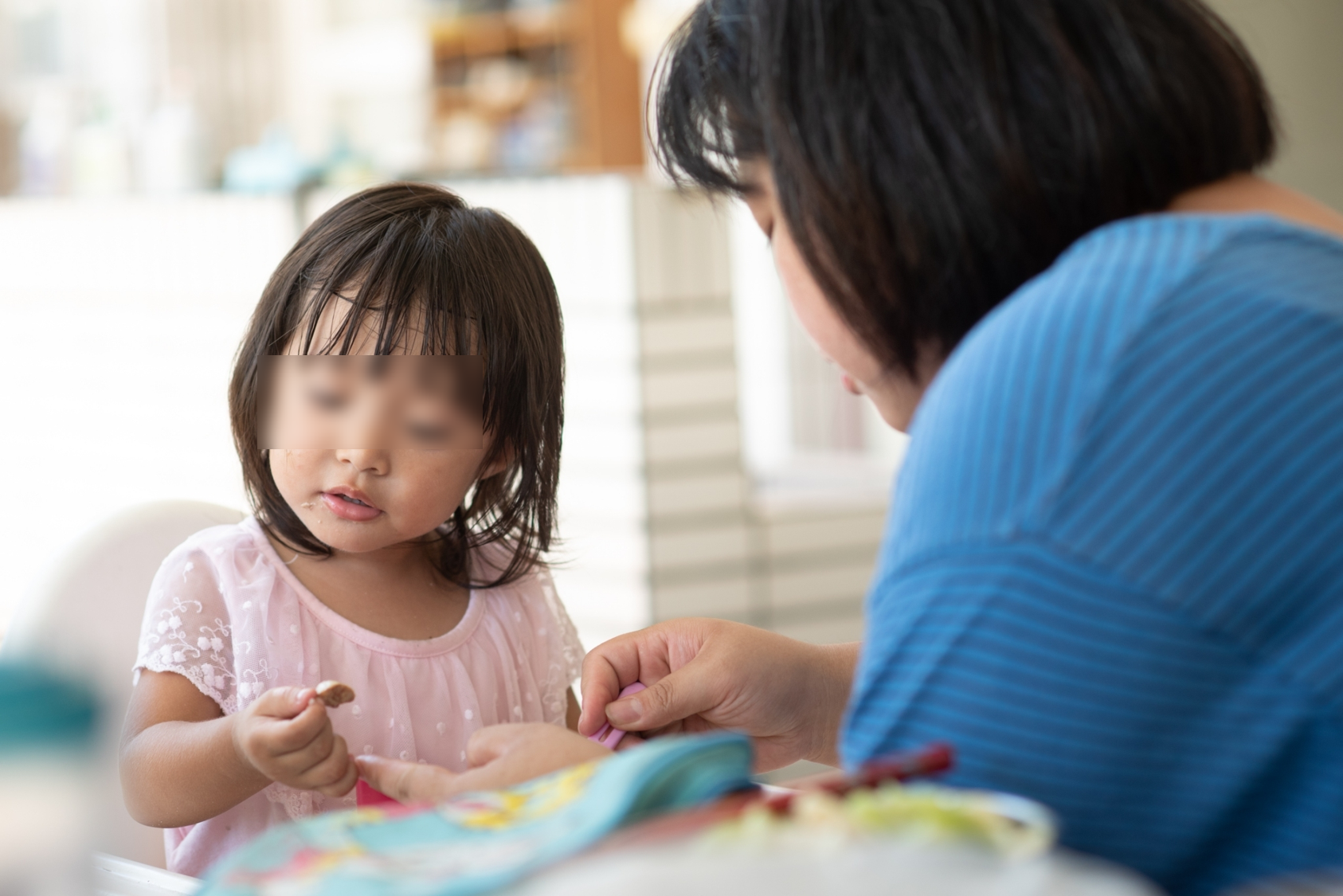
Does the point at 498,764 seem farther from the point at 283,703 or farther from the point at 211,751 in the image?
the point at 211,751

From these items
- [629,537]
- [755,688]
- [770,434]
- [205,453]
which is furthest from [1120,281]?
[770,434]

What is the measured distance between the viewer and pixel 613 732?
1.00 meters

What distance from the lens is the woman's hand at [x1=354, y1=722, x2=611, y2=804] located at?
0.71m

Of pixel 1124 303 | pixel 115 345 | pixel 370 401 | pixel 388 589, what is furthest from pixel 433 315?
pixel 115 345

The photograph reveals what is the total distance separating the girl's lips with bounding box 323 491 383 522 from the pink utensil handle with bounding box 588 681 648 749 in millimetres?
232

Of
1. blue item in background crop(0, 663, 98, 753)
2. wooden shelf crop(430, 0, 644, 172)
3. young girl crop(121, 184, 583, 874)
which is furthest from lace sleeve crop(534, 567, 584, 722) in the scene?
wooden shelf crop(430, 0, 644, 172)

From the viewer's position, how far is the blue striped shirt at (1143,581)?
0.56 m

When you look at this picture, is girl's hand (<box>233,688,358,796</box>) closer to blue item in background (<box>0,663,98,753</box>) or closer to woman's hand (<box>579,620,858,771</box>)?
woman's hand (<box>579,620,858,771</box>)

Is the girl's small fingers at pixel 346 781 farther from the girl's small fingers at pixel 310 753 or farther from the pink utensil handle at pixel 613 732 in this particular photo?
the pink utensil handle at pixel 613 732

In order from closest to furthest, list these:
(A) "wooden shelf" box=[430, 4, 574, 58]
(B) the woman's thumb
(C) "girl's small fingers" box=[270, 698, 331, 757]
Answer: (C) "girl's small fingers" box=[270, 698, 331, 757], (B) the woman's thumb, (A) "wooden shelf" box=[430, 4, 574, 58]

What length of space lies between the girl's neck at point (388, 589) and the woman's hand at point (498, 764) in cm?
32

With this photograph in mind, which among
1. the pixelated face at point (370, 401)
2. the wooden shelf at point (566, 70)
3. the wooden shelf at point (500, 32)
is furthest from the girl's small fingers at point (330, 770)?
the wooden shelf at point (500, 32)

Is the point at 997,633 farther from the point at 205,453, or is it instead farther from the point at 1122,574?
the point at 205,453

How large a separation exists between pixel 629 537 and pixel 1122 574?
240 cm
